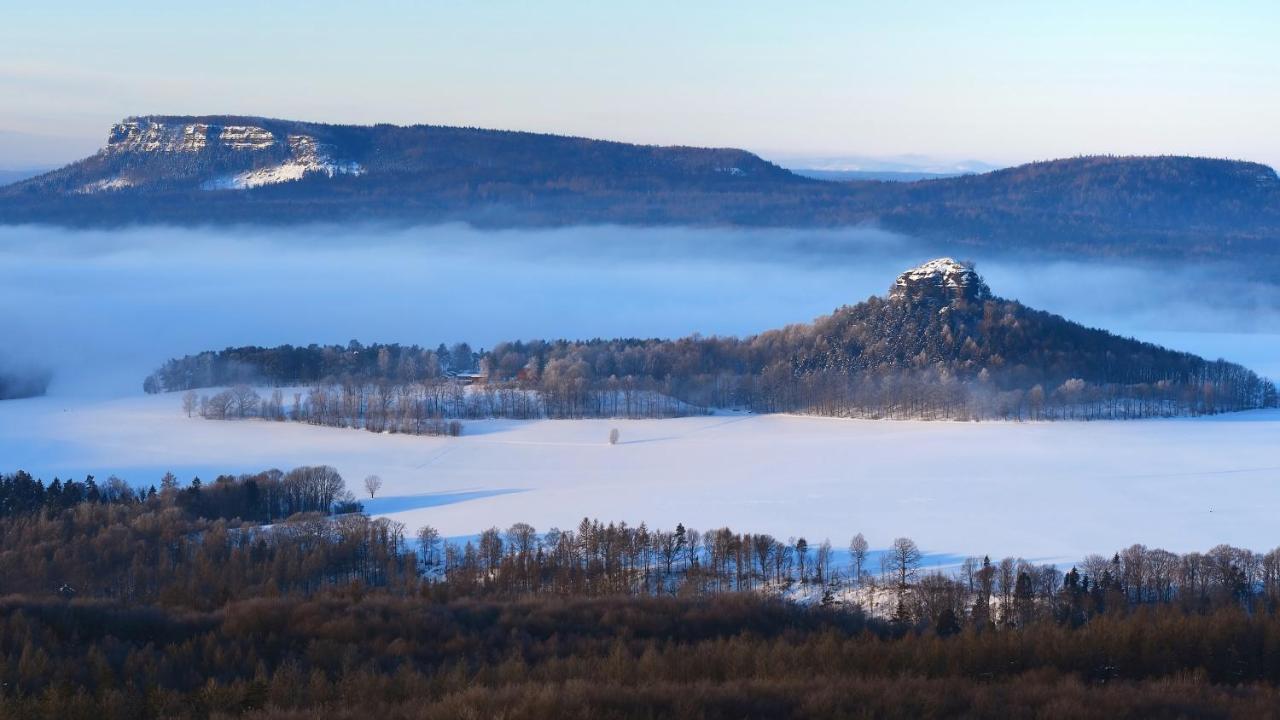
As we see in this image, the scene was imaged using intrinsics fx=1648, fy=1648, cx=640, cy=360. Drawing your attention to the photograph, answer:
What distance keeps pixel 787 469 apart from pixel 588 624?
33.8 m

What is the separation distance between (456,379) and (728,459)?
124ft

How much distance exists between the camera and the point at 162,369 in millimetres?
130750

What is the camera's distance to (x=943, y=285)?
112 metres

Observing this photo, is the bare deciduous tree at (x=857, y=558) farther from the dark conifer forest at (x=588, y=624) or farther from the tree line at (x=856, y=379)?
the tree line at (x=856, y=379)

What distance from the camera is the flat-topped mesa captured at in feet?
368

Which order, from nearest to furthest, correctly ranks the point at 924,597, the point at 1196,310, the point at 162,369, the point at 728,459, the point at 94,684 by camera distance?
the point at 94,684, the point at 924,597, the point at 728,459, the point at 162,369, the point at 1196,310

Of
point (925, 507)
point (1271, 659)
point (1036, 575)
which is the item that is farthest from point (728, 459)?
point (1271, 659)

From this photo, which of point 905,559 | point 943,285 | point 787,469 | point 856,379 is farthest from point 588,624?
point 943,285

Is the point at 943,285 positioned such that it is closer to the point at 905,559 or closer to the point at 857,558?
the point at 857,558

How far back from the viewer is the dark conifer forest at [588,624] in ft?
124

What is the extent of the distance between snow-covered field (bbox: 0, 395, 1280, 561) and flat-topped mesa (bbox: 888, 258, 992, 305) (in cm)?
1631

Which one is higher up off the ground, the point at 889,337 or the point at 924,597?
the point at 889,337

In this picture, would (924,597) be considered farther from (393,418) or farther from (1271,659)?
(393,418)

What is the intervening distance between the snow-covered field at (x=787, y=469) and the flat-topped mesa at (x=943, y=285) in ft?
53.5
